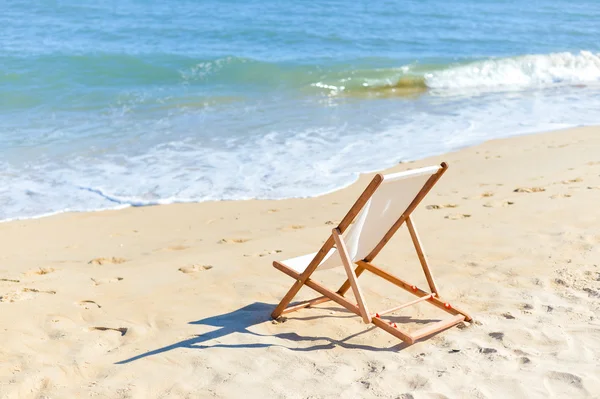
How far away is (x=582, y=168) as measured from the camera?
24.3ft

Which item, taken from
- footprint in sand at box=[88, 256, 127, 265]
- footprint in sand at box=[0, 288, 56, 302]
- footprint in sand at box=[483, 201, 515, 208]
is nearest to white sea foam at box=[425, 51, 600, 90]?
footprint in sand at box=[483, 201, 515, 208]

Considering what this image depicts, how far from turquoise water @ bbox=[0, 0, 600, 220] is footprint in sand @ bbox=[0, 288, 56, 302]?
249cm

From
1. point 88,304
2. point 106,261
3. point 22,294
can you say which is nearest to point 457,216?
point 106,261

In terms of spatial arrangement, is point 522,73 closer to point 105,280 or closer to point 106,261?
point 106,261

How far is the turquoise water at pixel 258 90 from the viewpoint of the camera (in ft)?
27.1

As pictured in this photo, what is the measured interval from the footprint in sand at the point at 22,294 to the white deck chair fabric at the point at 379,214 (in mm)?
1694

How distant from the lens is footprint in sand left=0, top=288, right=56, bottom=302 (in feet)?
14.7

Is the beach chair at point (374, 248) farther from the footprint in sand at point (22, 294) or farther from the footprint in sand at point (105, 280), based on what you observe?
the footprint in sand at point (22, 294)

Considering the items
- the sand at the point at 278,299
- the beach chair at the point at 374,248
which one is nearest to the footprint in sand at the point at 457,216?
the sand at the point at 278,299

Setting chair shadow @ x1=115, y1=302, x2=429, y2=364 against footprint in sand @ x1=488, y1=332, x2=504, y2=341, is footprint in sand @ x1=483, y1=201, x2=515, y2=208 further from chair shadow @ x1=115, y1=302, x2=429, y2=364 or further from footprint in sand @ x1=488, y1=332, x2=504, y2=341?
footprint in sand @ x1=488, y1=332, x2=504, y2=341

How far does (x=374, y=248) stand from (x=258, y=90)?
1048 cm

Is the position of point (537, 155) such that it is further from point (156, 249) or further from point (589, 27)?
point (589, 27)

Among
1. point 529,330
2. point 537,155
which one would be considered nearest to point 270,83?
point 537,155

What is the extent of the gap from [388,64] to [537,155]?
367 inches
